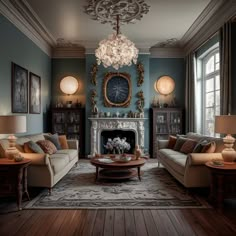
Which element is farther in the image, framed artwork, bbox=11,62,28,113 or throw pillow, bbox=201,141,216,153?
framed artwork, bbox=11,62,28,113

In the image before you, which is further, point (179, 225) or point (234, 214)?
point (234, 214)

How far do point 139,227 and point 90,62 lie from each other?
581 cm

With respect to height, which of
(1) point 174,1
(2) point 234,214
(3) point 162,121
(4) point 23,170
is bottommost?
(2) point 234,214

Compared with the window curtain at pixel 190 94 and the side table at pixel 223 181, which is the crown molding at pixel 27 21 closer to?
the window curtain at pixel 190 94

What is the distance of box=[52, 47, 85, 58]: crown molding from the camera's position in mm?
8055

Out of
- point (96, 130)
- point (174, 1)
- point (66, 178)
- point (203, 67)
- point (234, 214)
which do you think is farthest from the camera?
point (96, 130)

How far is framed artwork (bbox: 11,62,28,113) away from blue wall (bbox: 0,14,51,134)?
0.46ft

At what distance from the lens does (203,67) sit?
701 cm

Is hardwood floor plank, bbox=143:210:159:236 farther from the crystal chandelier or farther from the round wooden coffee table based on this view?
the crystal chandelier

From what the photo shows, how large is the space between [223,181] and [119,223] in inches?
64.7

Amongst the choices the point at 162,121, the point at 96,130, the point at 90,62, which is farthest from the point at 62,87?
the point at 162,121

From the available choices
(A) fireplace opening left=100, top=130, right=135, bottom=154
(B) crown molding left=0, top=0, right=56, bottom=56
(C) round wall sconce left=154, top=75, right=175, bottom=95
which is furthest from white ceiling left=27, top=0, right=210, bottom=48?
(A) fireplace opening left=100, top=130, right=135, bottom=154

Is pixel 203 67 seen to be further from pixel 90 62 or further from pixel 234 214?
pixel 234 214

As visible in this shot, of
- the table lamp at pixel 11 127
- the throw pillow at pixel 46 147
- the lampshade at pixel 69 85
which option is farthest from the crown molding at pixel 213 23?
the throw pillow at pixel 46 147
